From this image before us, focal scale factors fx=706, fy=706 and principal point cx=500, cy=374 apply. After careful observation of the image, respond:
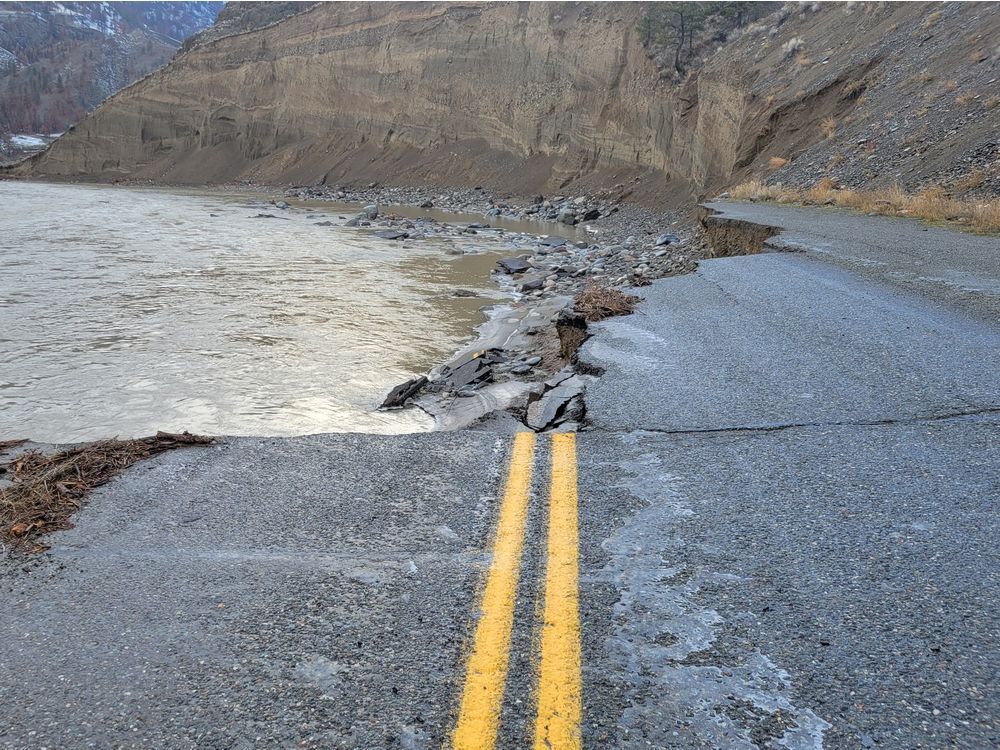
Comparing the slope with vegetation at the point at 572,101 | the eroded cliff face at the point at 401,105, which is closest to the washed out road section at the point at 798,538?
the slope with vegetation at the point at 572,101

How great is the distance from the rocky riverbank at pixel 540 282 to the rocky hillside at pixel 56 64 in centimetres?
12031

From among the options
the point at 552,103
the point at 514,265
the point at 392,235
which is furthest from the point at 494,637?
the point at 552,103

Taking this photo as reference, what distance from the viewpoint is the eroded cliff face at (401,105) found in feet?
130

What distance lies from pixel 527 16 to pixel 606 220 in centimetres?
2463

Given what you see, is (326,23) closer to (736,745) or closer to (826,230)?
(826,230)

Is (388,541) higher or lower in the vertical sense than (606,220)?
lower

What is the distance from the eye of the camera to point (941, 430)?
12.2ft

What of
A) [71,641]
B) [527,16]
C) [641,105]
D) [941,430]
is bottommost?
[71,641]

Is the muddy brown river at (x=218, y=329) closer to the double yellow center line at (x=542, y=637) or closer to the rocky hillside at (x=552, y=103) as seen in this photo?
the double yellow center line at (x=542, y=637)

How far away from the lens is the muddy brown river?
7.18 metres

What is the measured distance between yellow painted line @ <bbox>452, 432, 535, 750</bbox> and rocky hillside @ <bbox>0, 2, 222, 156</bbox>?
143765 mm

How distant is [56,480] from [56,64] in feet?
641

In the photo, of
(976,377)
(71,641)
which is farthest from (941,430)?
(71,641)

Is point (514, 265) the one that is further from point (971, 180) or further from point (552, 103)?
point (552, 103)
